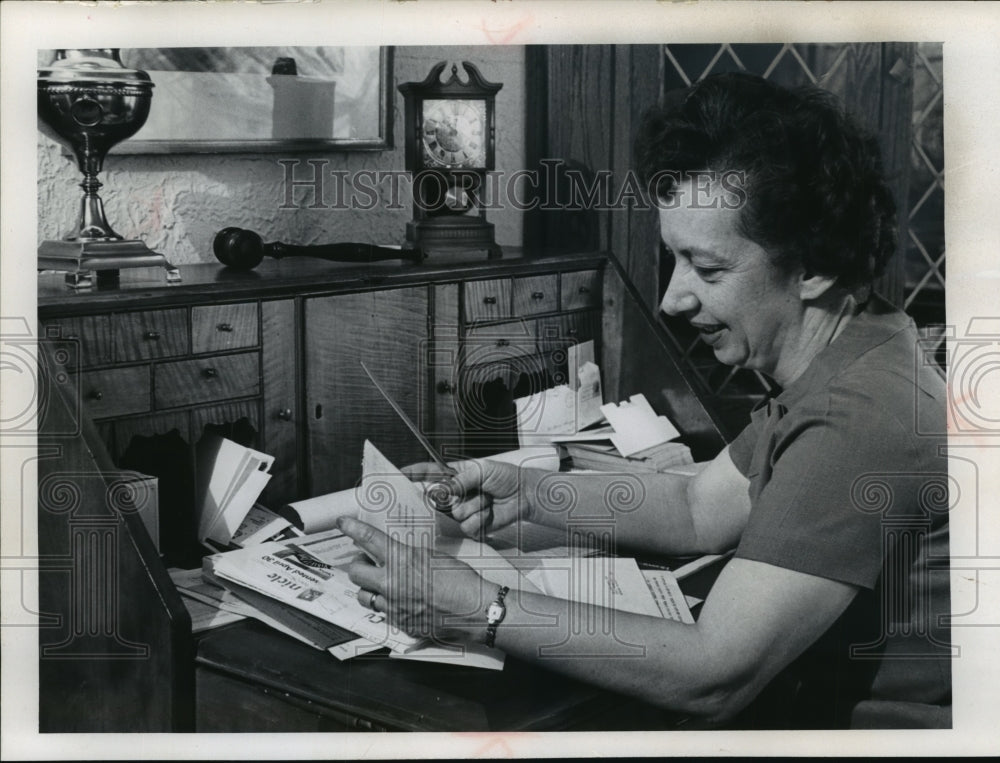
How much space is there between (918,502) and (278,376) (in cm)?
108

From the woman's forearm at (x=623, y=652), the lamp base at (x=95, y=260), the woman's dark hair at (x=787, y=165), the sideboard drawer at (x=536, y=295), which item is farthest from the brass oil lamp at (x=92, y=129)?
the woman's dark hair at (x=787, y=165)

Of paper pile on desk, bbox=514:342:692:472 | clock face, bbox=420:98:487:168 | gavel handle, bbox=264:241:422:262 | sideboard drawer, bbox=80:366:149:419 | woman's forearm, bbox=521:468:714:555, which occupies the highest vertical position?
clock face, bbox=420:98:487:168

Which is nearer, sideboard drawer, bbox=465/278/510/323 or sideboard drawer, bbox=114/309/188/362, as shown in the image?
sideboard drawer, bbox=114/309/188/362

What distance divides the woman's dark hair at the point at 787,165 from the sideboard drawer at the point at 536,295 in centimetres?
38

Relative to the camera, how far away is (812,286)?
176 cm

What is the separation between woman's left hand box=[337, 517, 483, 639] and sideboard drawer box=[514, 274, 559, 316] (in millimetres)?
653

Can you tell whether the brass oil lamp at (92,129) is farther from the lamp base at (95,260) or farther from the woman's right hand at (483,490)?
the woman's right hand at (483,490)

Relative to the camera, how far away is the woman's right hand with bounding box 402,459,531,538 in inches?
71.2

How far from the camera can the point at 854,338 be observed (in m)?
1.69

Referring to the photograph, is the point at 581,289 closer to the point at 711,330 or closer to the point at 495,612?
the point at 711,330

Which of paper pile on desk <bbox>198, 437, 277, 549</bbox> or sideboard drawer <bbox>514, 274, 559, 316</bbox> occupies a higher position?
sideboard drawer <bbox>514, 274, 559, 316</bbox>

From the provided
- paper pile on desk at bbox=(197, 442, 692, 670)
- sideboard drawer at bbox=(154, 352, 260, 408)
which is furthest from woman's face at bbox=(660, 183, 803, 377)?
sideboard drawer at bbox=(154, 352, 260, 408)

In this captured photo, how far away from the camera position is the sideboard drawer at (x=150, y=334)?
5.19 ft

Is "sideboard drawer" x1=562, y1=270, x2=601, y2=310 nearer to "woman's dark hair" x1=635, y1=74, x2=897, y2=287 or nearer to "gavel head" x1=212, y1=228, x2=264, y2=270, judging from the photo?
"woman's dark hair" x1=635, y1=74, x2=897, y2=287
